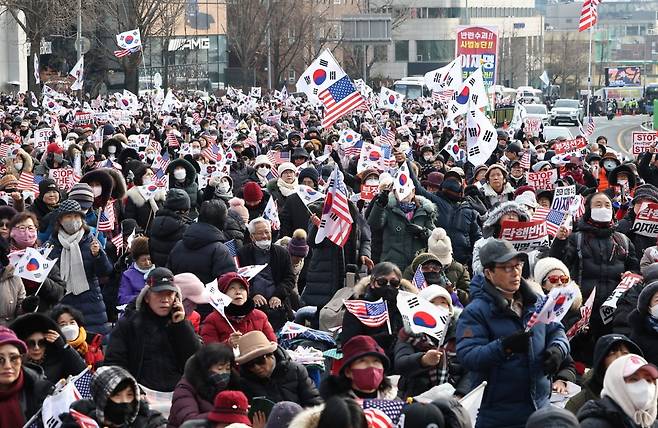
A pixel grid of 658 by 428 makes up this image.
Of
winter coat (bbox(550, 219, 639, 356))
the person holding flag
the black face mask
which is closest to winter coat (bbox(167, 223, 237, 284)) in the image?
winter coat (bbox(550, 219, 639, 356))

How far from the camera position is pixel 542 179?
16531mm

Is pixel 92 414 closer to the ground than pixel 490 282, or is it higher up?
closer to the ground

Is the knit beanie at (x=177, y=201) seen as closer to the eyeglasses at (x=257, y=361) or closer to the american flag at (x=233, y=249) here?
the american flag at (x=233, y=249)

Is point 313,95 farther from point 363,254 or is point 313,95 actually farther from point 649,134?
point 363,254

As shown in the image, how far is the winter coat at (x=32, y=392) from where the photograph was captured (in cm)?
723

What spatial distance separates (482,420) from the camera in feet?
23.6

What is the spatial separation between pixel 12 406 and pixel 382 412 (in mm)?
1943

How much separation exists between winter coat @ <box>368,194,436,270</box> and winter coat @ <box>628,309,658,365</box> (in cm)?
446

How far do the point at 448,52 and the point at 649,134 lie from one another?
101 m

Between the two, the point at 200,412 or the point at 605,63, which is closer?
the point at 200,412

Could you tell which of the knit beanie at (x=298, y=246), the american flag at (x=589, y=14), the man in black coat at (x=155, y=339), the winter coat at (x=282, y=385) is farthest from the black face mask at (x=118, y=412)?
the american flag at (x=589, y=14)

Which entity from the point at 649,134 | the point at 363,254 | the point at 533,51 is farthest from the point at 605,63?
the point at 363,254

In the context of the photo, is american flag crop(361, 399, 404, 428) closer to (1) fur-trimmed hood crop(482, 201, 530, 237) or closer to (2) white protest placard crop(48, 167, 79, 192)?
(1) fur-trimmed hood crop(482, 201, 530, 237)

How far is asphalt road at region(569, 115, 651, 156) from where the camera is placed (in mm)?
52875
